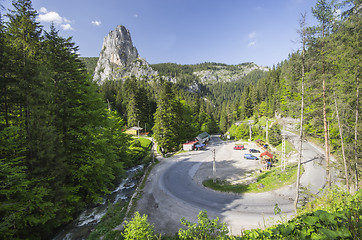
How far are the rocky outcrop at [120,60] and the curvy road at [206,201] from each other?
147661mm

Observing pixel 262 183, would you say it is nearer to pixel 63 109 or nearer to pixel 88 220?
pixel 88 220

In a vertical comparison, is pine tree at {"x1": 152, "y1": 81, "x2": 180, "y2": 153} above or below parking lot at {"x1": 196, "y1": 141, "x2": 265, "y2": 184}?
above

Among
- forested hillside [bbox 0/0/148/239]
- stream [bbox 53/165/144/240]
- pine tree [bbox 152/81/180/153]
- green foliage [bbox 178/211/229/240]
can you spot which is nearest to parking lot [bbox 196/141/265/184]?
stream [bbox 53/165/144/240]

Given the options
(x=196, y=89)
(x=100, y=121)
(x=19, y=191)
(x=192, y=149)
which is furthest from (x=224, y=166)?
(x=196, y=89)

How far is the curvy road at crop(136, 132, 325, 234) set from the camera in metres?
12.7

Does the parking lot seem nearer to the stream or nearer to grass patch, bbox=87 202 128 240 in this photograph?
the stream

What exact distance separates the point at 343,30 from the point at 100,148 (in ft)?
68.4

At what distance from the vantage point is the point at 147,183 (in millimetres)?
20859

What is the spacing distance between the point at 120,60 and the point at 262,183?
17263 centimetres

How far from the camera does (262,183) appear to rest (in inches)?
743

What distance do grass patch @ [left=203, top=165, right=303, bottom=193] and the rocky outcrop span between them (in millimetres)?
150107

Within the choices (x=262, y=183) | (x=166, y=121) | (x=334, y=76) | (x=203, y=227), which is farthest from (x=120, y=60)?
(x=203, y=227)

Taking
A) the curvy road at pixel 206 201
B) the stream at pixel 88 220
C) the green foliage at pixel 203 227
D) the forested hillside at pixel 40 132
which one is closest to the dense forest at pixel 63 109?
the forested hillside at pixel 40 132

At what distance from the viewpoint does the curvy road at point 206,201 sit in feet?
41.8
